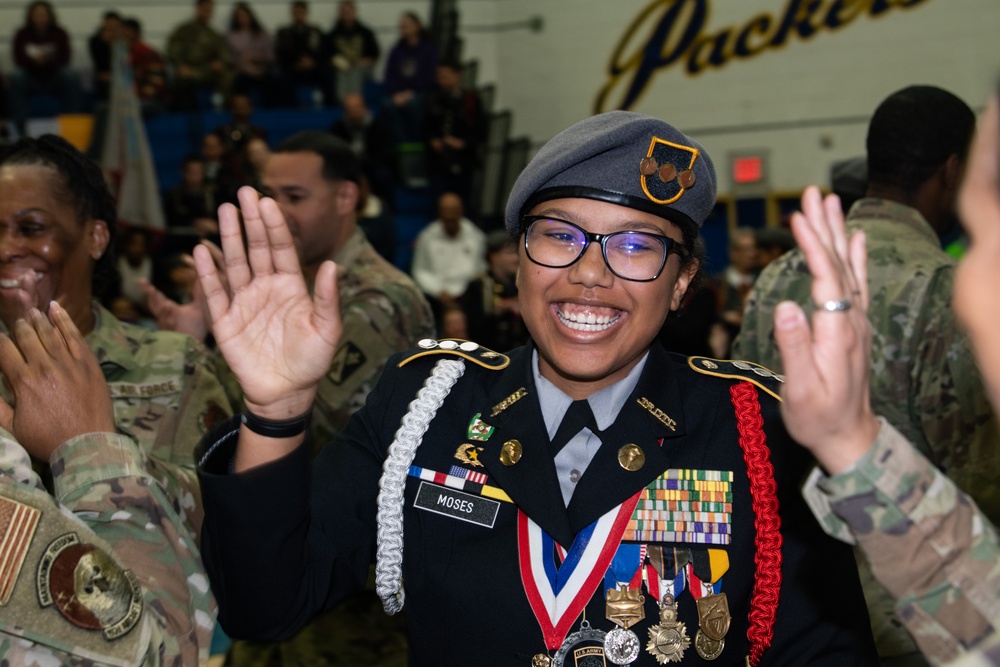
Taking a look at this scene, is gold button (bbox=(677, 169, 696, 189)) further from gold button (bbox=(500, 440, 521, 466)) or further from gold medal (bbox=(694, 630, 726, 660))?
gold medal (bbox=(694, 630, 726, 660))

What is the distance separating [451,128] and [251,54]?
2547 mm

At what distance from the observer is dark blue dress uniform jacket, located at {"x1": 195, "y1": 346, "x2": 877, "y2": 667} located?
1.68 meters

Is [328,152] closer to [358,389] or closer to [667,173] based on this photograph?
[358,389]

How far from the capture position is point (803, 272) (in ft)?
10.6

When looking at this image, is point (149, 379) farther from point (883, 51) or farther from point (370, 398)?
point (883, 51)

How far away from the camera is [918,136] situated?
314cm

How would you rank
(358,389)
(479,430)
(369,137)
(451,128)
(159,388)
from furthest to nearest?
1. (451,128)
2. (369,137)
3. (358,389)
4. (159,388)
5. (479,430)

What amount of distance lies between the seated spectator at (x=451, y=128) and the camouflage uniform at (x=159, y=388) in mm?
7988

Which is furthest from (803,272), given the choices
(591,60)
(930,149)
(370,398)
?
(591,60)

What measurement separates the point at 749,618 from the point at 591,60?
10.7 m

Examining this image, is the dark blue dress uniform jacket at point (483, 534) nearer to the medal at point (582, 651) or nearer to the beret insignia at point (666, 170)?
the medal at point (582, 651)

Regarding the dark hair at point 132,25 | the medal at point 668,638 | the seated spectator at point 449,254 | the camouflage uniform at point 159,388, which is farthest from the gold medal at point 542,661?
the dark hair at point 132,25

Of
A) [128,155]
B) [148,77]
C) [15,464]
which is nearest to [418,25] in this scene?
[148,77]

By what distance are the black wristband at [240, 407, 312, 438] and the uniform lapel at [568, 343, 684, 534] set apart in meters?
0.48
